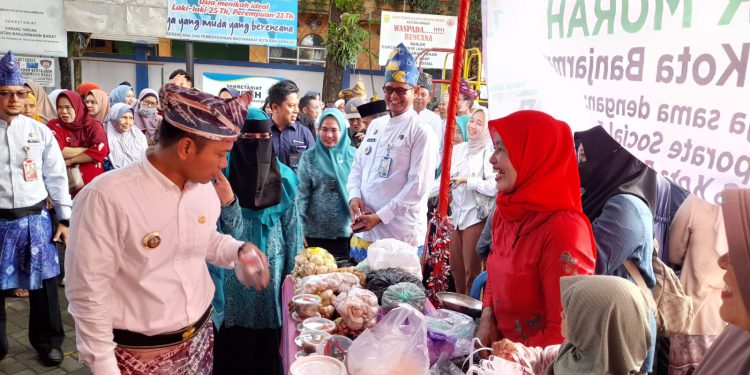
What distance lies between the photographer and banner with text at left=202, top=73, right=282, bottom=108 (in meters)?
15.0

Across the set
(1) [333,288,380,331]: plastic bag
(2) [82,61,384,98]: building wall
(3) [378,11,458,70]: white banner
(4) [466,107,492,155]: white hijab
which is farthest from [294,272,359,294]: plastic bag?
(2) [82,61,384,98]: building wall

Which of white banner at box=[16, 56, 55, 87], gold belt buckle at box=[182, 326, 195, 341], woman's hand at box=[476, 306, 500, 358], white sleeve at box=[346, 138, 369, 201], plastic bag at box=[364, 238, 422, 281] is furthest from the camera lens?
white banner at box=[16, 56, 55, 87]

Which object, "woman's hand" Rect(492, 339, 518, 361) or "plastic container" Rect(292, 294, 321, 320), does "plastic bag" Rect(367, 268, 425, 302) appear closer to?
"plastic container" Rect(292, 294, 321, 320)

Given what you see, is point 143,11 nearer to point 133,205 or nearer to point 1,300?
point 1,300

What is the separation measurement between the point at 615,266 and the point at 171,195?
2.00m

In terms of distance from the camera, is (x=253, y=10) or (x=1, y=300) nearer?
(x=1, y=300)

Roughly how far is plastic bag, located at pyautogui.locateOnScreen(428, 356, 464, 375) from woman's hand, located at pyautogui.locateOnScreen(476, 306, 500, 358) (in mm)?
257

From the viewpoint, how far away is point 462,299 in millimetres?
2443

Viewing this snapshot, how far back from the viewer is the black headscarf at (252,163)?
9.44 ft

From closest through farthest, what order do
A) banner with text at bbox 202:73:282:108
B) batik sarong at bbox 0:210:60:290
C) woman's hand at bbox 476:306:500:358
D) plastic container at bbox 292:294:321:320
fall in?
woman's hand at bbox 476:306:500:358 → plastic container at bbox 292:294:321:320 → batik sarong at bbox 0:210:60:290 → banner with text at bbox 202:73:282:108

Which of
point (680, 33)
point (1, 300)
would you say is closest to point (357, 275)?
point (680, 33)

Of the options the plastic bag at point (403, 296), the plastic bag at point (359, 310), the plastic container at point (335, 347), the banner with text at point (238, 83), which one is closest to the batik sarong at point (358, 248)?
the plastic bag at point (403, 296)

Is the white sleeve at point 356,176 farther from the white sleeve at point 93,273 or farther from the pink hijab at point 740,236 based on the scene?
the pink hijab at point 740,236

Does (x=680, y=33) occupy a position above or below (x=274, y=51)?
below
